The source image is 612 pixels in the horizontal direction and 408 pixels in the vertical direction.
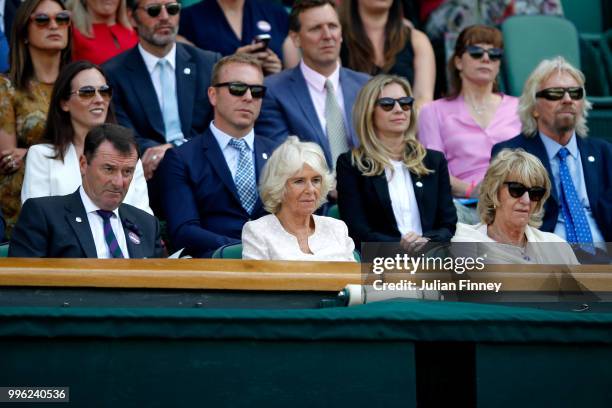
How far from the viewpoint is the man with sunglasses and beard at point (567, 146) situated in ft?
22.5

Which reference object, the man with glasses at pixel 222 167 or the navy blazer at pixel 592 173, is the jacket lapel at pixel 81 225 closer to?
the man with glasses at pixel 222 167

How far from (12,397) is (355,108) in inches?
116

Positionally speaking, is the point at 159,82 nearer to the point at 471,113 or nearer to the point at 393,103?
the point at 393,103

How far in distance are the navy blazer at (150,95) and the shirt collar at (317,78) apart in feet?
1.80

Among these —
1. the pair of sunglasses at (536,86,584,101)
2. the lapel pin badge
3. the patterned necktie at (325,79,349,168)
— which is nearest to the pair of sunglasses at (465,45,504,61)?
the pair of sunglasses at (536,86,584,101)

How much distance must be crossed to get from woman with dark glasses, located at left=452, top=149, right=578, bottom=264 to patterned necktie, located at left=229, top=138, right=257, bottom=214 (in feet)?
3.78

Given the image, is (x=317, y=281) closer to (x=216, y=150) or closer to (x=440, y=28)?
(x=216, y=150)

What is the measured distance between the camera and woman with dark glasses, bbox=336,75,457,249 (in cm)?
660

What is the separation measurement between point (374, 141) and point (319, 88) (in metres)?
0.82

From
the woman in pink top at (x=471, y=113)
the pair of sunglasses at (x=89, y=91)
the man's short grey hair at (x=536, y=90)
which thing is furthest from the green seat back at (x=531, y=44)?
the pair of sunglasses at (x=89, y=91)

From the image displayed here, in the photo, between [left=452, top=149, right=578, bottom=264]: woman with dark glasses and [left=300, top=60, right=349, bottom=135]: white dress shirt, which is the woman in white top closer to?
[left=452, top=149, right=578, bottom=264]: woman with dark glasses

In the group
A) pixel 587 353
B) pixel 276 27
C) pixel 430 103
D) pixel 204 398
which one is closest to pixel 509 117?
pixel 430 103

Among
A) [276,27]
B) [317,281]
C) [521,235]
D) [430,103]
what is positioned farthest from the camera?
[276,27]

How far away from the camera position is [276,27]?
8.30 meters
